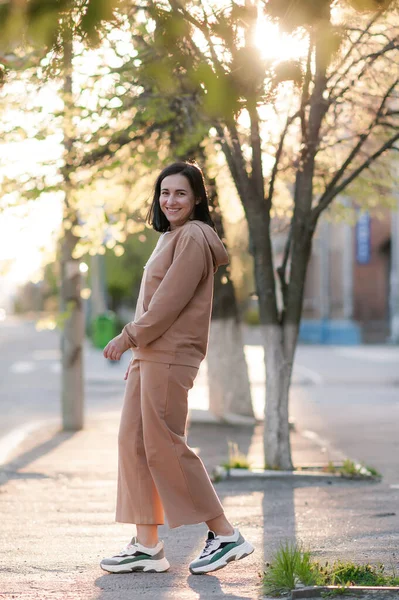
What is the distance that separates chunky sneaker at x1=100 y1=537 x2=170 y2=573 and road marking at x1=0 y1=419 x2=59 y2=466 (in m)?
5.46

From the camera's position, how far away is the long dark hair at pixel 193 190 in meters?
5.18

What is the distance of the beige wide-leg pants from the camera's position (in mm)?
4992

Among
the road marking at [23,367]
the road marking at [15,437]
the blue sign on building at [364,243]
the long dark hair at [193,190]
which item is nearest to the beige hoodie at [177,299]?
the long dark hair at [193,190]

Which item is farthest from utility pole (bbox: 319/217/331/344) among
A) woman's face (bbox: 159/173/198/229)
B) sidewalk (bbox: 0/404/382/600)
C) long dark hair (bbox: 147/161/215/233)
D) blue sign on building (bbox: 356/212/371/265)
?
woman's face (bbox: 159/173/198/229)

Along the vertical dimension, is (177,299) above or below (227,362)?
above

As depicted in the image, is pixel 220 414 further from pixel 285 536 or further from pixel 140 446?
pixel 140 446

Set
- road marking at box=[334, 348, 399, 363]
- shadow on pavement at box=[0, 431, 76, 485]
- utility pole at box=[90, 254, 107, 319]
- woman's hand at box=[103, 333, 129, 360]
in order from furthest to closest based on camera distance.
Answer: utility pole at box=[90, 254, 107, 319] → road marking at box=[334, 348, 399, 363] → shadow on pavement at box=[0, 431, 76, 485] → woman's hand at box=[103, 333, 129, 360]

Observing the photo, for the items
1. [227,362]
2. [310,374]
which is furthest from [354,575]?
[310,374]

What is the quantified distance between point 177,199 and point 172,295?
1.59 ft

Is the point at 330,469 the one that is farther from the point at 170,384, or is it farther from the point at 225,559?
the point at 170,384

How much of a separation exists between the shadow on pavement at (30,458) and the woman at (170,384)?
13.7 feet

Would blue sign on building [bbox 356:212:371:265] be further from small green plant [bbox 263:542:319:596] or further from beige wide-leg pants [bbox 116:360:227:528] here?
small green plant [bbox 263:542:319:596]

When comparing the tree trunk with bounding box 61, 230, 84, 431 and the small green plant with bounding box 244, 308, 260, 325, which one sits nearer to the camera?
the tree trunk with bounding box 61, 230, 84, 431

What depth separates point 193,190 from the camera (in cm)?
518
